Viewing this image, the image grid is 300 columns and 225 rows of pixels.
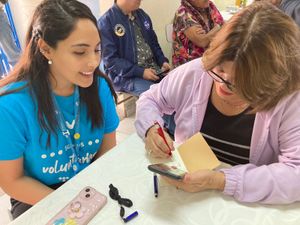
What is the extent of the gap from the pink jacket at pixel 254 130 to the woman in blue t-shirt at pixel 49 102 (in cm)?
25

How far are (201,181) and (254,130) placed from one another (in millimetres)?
258

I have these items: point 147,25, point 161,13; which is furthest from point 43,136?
point 161,13

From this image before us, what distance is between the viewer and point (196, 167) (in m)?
0.86

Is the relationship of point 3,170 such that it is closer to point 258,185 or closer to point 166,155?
Answer: point 166,155

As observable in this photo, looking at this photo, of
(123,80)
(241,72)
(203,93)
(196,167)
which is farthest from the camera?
(123,80)

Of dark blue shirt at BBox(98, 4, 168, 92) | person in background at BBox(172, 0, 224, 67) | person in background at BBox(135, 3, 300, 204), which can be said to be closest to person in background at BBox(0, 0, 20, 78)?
dark blue shirt at BBox(98, 4, 168, 92)

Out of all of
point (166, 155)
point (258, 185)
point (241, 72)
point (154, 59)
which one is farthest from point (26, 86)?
point (154, 59)

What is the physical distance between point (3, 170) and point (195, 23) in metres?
1.70

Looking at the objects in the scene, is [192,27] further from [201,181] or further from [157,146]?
[201,181]

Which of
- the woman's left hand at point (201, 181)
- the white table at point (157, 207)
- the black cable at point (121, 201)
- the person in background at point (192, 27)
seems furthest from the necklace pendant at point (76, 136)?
the person in background at point (192, 27)

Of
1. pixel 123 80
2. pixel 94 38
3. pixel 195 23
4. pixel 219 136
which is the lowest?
pixel 123 80

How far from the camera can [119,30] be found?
6.63 ft

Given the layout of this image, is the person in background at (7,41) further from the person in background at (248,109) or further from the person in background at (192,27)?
the person in background at (248,109)

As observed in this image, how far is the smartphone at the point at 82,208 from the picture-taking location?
724 mm
